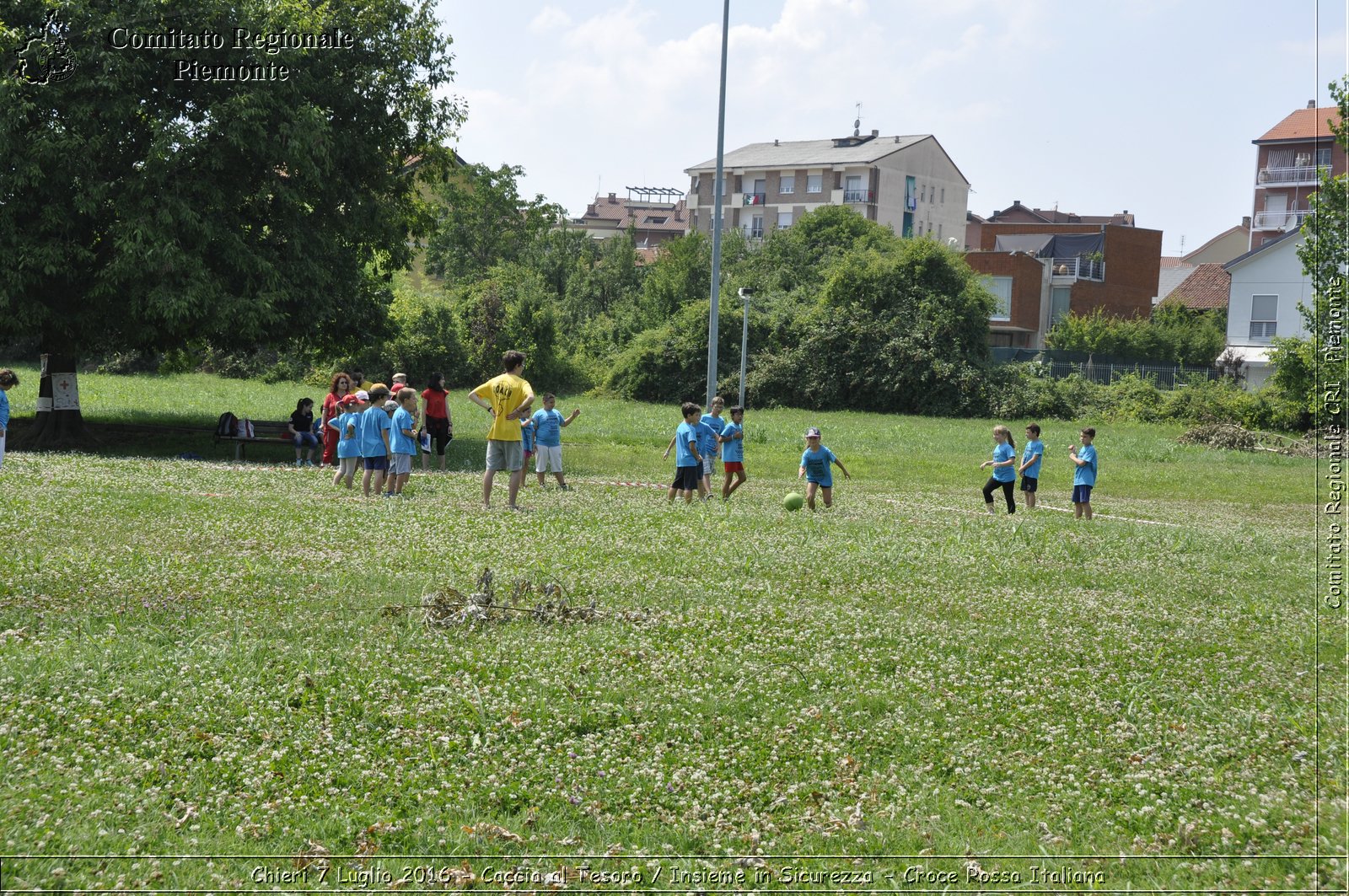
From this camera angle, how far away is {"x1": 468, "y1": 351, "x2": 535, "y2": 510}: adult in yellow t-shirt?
1458 centimetres

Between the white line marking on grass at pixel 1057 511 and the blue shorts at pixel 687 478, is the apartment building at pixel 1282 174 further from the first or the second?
the blue shorts at pixel 687 478

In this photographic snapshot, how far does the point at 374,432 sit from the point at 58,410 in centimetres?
1343

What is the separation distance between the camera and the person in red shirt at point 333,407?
2086 centimetres

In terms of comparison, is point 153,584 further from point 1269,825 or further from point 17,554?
point 1269,825

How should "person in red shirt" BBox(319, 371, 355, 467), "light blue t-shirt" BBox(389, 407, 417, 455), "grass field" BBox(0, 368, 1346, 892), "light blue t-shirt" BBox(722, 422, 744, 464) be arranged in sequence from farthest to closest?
"person in red shirt" BBox(319, 371, 355, 467) < "light blue t-shirt" BBox(722, 422, 744, 464) < "light blue t-shirt" BBox(389, 407, 417, 455) < "grass field" BBox(0, 368, 1346, 892)

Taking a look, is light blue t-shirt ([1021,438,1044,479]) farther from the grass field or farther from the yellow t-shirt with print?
the yellow t-shirt with print

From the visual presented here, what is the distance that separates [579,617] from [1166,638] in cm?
466

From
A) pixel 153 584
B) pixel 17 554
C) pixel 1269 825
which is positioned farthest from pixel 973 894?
pixel 17 554

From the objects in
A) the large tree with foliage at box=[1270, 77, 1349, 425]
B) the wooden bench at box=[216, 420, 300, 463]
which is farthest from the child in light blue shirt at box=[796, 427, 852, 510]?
the wooden bench at box=[216, 420, 300, 463]

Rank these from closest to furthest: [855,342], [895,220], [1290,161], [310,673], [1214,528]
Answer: [310,673], [1214,528], [855,342], [1290,161], [895,220]

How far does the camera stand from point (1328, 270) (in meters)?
19.4

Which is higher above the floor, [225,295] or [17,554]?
[225,295]

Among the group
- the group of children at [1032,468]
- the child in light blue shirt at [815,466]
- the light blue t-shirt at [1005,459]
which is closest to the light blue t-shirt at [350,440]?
the child in light blue shirt at [815,466]

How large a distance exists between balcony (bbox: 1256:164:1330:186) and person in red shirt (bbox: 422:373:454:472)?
7463cm
